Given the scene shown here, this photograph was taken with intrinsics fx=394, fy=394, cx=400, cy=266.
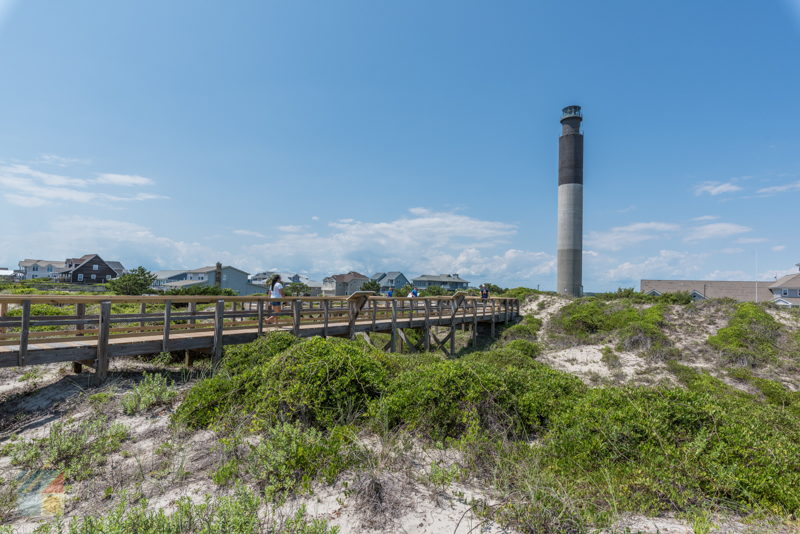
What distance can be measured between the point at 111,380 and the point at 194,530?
6.38 m

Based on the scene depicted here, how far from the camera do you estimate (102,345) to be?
25.5 ft

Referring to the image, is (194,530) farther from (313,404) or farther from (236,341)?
(236,341)

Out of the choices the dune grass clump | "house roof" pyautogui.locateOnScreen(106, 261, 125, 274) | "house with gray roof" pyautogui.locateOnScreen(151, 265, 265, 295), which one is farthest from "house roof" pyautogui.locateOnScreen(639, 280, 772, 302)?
"house roof" pyautogui.locateOnScreen(106, 261, 125, 274)

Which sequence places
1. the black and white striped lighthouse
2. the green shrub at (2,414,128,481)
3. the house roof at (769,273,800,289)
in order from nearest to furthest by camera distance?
the green shrub at (2,414,128,481)
the black and white striped lighthouse
the house roof at (769,273,800,289)

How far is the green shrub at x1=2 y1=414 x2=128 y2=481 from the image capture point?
14.4 feet

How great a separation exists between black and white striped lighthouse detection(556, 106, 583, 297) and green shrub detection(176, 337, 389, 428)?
3815 cm

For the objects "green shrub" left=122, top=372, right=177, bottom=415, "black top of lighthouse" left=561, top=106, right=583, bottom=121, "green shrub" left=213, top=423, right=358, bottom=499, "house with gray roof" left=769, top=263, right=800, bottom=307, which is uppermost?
"black top of lighthouse" left=561, top=106, right=583, bottom=121

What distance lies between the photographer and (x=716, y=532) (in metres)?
3.04

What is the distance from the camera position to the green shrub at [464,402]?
5152 mm

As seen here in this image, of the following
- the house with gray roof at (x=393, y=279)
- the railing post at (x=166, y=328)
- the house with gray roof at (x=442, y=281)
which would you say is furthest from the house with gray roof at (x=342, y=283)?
the railing post at (x=166, y=328)

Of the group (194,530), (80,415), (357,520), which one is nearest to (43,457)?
(80,415)

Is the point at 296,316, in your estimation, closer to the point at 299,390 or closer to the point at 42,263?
the point at 299,390

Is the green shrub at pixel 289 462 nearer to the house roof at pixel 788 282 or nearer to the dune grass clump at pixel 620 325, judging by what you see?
the dune grass clump at pixel 620 325

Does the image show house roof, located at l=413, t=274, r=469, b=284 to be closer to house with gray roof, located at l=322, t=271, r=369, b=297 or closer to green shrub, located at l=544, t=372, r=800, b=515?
house with gray roof, located at l=322, t=271, r=369, b=297
